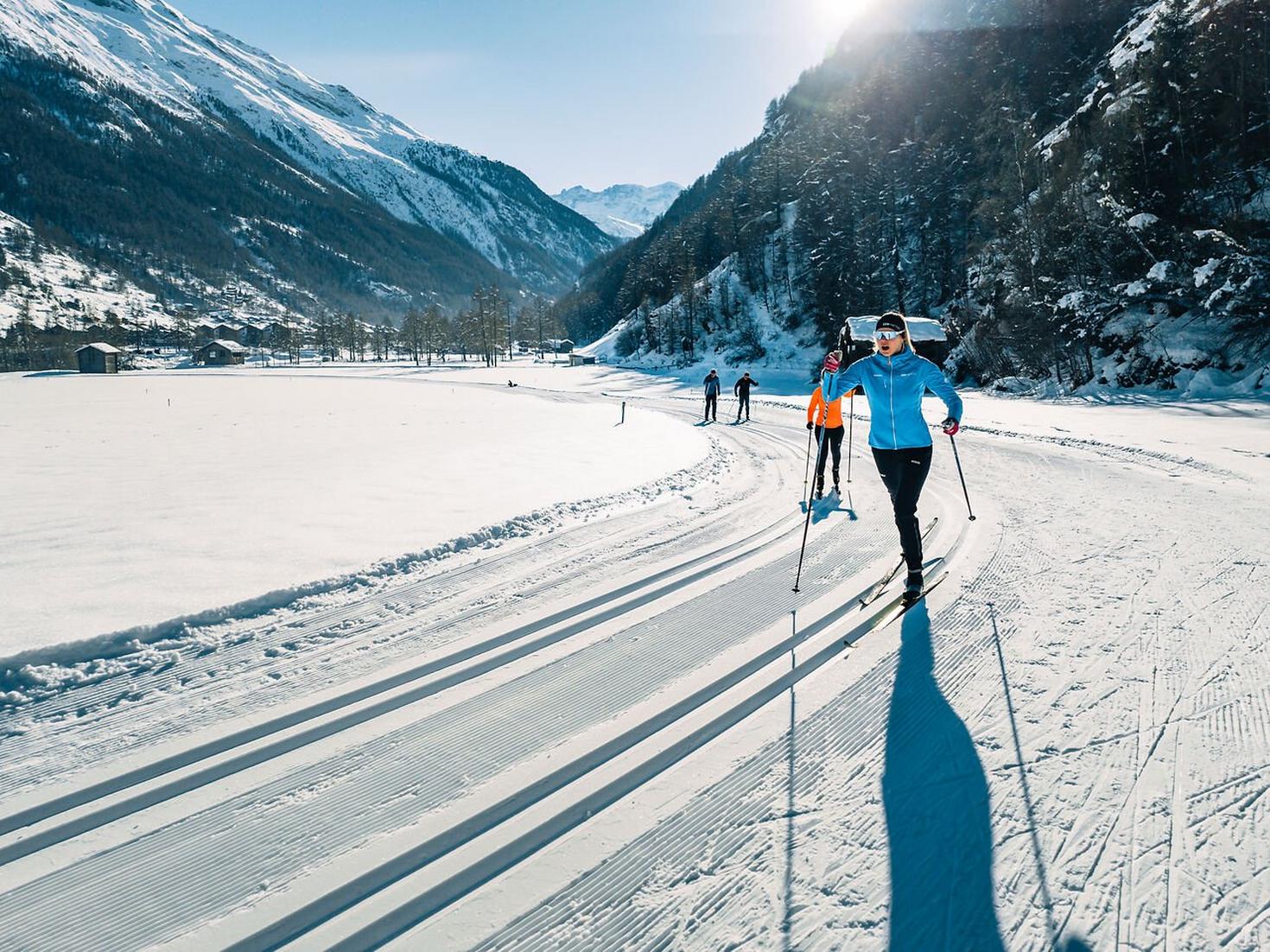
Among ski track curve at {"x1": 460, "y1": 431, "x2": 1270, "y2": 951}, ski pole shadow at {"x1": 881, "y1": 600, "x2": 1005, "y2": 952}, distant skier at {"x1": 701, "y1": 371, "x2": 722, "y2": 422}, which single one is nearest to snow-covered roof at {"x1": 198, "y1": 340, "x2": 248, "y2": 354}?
distant skier at {"x1": 701, "y1": 371, "x2": 722, "y2": 422}

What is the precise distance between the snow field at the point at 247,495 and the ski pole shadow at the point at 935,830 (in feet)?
14.8

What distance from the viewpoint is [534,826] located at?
8.16ft

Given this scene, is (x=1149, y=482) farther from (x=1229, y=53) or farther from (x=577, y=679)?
(x=1229, y=53)

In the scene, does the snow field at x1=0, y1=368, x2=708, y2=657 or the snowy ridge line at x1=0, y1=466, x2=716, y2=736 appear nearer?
the snowy ridge line at x1=0, y1=466, x2=716, y2=736

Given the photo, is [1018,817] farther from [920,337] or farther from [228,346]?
[228,346]

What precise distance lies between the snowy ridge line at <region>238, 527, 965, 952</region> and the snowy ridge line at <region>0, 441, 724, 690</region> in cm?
259

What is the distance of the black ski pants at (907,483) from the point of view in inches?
180

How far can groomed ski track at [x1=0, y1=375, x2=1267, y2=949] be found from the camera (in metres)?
2.10

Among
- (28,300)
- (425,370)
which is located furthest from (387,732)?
(28,300)

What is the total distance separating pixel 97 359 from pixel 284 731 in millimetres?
98148

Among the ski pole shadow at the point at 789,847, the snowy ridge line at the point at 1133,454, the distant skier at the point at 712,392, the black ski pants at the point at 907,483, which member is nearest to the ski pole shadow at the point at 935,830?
the ski pole shadow at the point at 789,847

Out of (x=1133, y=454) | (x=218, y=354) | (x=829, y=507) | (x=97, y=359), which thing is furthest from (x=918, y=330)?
(x=218, y=354)

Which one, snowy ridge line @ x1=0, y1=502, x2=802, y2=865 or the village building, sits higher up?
the village building

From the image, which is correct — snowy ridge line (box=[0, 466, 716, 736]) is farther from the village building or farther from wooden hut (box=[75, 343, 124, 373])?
wooden hut (box=[75, 343, 124, 373])
